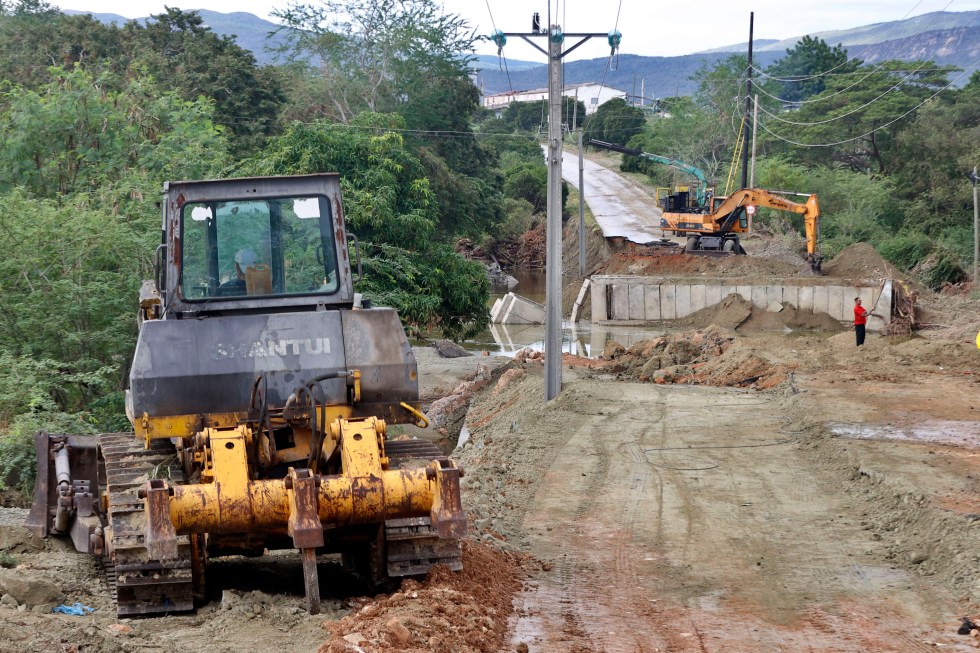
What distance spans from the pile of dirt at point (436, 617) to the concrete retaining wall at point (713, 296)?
2838 centimetres

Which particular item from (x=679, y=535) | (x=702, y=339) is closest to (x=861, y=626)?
(x=679, y=535)

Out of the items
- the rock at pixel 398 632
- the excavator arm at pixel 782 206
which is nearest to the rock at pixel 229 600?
the rock at pixel 398 632

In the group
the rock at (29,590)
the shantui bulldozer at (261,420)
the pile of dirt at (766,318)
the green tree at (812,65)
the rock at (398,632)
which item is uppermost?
the green tree at (812,65)

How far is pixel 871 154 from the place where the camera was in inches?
2405

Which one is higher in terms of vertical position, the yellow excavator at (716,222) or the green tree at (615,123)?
the green tree at (615,123)

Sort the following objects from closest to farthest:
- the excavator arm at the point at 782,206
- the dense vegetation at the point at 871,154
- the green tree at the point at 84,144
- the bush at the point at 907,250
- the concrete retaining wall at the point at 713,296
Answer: the green tree at the point at 84,144 → the concrete retaining wall at the point at 713,296 → the excavator arm at the point at 782,206 → the bush at the point at 907,250 → the dense vegetation at the point at 871,154

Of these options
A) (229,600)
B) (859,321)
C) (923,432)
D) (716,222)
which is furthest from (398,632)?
(716,222)

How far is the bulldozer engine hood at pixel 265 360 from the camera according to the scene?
7.97 metres

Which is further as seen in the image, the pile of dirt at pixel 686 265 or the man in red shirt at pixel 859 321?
the pile of dirt at pixel 686 265

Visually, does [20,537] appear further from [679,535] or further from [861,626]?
[861,626]

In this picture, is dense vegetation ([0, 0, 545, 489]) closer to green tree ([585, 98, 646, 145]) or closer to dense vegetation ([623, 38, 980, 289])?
dense vegetation ([623, 38, 980, 289])

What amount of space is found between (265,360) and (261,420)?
0.52 m

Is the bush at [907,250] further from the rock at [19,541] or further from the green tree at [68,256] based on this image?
the rock at [19,541]

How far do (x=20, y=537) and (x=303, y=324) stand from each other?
13.1 feet
